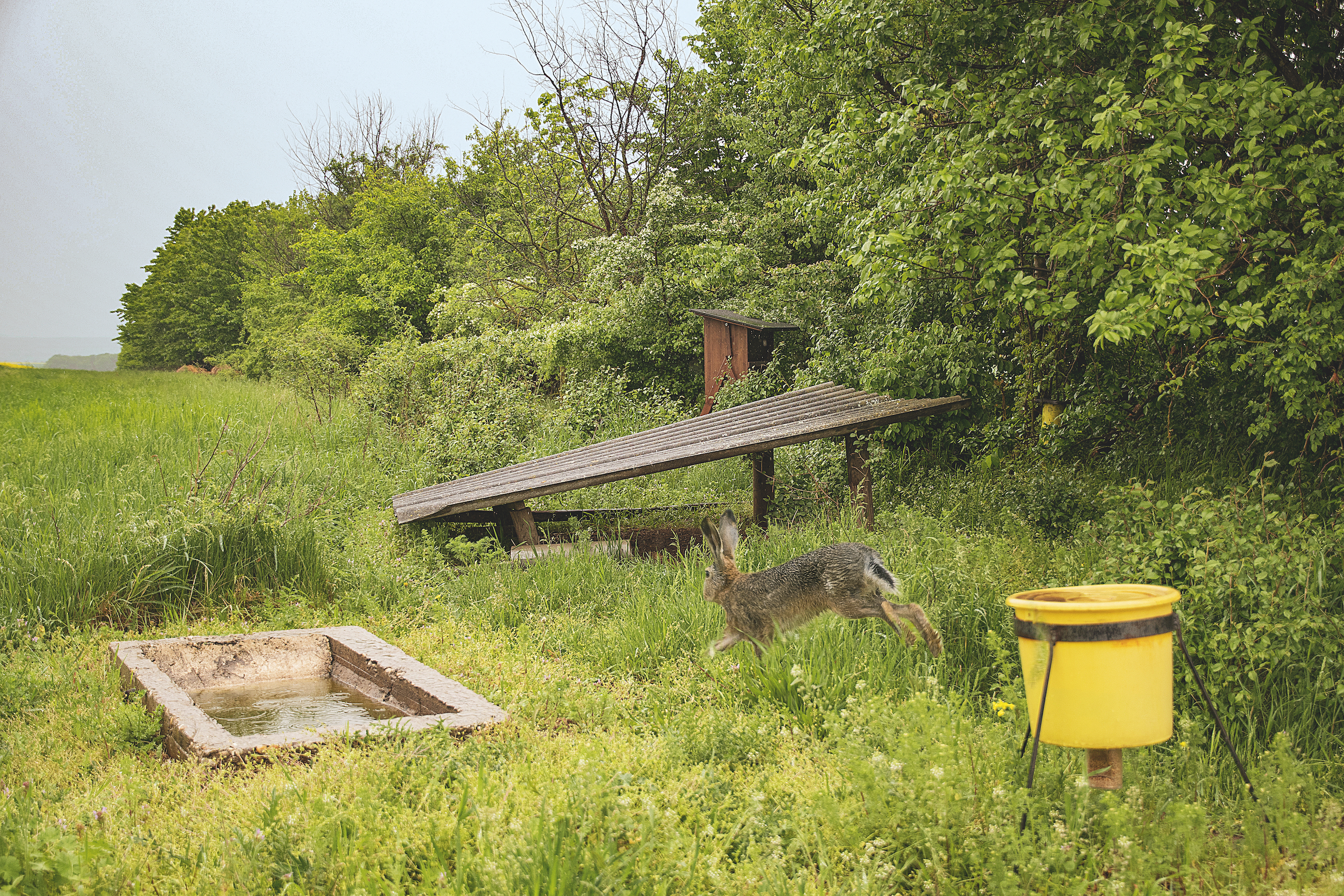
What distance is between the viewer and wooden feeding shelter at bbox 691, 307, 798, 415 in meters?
13.4

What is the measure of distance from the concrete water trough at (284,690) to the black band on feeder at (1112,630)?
245cm

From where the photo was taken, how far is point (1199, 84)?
5102 millimetres

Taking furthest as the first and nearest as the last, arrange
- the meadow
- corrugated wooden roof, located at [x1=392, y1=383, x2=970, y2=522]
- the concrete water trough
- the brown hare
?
corrugated wooden roof, located at [x1=392, y1=383, x2=970, y2=522] < the brown hare < the concrete water trough < the meadow

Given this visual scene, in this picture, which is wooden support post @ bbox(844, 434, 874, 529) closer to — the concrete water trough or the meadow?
the meadow

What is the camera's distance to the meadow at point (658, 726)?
9.32 ft

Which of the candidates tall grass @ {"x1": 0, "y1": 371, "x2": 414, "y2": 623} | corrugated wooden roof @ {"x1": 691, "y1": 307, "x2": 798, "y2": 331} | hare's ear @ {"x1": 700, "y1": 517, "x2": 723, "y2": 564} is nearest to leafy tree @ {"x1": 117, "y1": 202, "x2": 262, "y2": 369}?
tall grass @ {"x1": 0, "y1": 371, "x2": 414, "y2": 623}

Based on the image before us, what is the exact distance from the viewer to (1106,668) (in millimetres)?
2908

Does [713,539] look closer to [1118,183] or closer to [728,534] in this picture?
[728,534]

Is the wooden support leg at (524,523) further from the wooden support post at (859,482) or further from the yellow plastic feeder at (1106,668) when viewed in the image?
the yellow plastic feeder at (1106,668)

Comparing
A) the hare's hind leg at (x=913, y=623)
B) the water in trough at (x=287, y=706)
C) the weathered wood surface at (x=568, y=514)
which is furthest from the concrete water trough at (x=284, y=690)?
the weathered wood surface at (x=568, y=514)

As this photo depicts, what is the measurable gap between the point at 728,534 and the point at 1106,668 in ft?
8.73

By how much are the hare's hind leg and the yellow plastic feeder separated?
1.61 m

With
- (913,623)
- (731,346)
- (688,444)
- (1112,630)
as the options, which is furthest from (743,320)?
(1112,630)

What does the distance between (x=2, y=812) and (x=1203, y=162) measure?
685 centimetres
